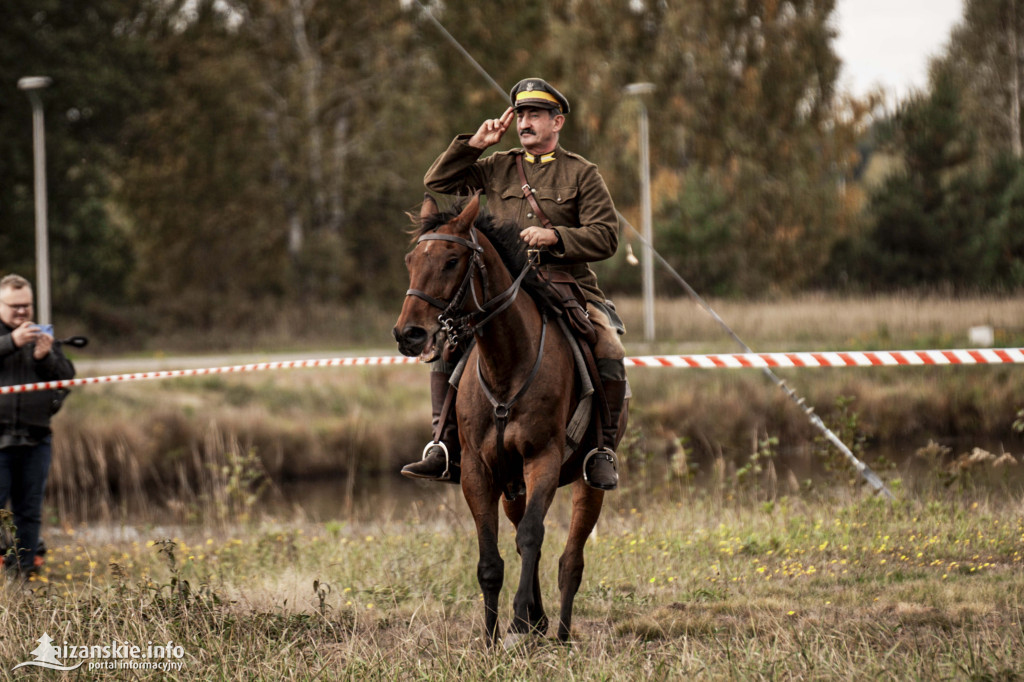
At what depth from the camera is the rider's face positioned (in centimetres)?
599

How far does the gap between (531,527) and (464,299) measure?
3.85 ft

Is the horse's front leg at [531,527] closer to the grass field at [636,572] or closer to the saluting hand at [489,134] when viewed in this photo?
the grass field at [636,572]

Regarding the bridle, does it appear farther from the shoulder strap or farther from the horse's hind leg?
the horse's hind leg

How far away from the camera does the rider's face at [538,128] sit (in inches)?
236

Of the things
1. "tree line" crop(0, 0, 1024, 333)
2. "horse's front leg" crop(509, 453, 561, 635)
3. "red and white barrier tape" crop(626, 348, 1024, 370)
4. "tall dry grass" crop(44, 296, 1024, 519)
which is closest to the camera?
"horse's front leg" crop(509, 453, 561, 635)

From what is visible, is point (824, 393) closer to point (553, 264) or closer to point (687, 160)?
point (553, 264)

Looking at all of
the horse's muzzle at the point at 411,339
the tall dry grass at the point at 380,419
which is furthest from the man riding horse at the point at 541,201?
the tall dry grass at the point at 380,419

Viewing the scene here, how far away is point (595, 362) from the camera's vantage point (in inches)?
237

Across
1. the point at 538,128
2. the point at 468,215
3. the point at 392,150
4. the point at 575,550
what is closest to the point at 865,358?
the point at 575,550

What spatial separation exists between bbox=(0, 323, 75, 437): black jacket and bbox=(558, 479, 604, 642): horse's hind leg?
12.7 feet

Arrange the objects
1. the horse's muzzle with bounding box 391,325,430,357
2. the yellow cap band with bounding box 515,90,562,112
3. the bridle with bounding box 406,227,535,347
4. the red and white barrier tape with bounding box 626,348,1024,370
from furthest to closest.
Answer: the red and white barrier tape with bounding box 626,348,1024,370
the yellow cap band with bounding box 515,90,562,112
the bridle with bounding box 406,227,535,347
the horse's muzzle with bounding box 391,325,430,357

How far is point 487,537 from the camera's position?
5539 mm

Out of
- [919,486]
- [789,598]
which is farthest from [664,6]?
[789,598]

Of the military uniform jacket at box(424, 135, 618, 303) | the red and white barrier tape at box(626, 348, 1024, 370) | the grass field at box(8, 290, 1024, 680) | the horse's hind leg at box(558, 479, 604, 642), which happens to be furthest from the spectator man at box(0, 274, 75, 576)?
the red and white barrier tape at box(626, 348, 1024, 370)
